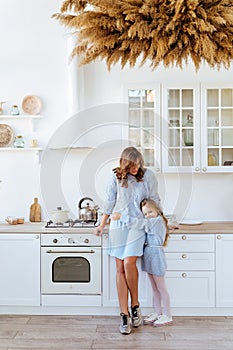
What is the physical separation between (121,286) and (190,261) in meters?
0.64

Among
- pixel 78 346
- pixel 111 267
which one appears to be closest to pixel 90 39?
pixel 78 346

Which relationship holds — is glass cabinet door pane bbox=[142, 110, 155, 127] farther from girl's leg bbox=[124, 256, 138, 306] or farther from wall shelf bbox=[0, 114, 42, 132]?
girl's leg bbox=[124, 256, 138, 306]

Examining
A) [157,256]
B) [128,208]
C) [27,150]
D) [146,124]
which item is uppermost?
[146,124]

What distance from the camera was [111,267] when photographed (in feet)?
13.3

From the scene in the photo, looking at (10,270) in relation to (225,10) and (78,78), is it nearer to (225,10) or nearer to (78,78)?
(78,78)

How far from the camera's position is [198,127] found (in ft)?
14.3

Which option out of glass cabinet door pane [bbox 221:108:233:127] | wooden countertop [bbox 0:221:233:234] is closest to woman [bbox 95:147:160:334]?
wooden countertop [bbox 0:221:233:234]

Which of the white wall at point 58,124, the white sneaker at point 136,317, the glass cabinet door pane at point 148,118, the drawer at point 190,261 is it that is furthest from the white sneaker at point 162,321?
the glass cabinet door pane at point 148,118

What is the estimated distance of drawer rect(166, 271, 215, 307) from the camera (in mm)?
4039

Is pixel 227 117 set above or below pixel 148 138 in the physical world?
above

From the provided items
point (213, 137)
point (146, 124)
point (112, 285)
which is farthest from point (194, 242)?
point (146, 124)

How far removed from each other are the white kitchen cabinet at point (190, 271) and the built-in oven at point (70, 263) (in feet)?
2.05

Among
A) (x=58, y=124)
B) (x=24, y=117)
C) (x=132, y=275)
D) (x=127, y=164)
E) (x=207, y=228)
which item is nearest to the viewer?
(x=127, y=164)

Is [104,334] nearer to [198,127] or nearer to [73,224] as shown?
[73,224]
